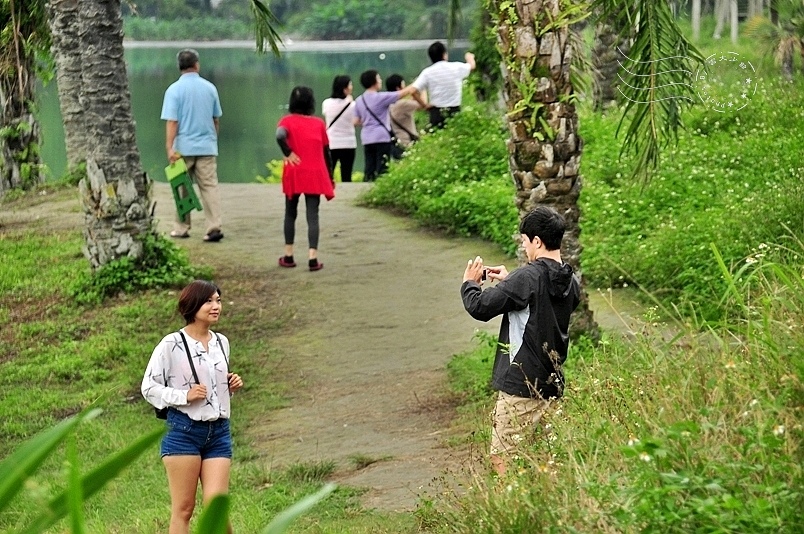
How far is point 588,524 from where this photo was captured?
383cm

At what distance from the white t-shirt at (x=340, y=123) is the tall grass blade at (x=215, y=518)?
44.9 ft

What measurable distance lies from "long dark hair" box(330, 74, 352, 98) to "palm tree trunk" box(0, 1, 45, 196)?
3.61 meters

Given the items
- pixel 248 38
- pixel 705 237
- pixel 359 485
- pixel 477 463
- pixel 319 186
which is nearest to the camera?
pixel 477 463

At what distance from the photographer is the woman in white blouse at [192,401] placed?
5570 mm

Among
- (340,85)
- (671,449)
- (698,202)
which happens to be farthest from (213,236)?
(671,449)

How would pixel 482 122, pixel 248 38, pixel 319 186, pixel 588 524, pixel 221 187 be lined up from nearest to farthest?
pixel 588 524, pixel 319 186, pixel 482 122, pixel 221 187, pixel 248 38

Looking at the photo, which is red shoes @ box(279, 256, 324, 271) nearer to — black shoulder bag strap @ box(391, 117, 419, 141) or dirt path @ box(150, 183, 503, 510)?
dirt path @ box(150, 183, 503, 510)

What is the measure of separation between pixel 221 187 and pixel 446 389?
30.1 feet

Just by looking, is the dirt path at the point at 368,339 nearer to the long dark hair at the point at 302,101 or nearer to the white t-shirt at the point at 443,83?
the long dark hair at the point at 302,101

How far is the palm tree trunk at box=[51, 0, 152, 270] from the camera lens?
1077 cm

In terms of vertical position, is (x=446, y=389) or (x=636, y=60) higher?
(x=636, y=60)

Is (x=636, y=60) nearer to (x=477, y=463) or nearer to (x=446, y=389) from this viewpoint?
(x=446, y=389)

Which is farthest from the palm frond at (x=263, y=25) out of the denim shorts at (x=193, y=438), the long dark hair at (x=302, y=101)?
the denim shorts at (x=193, y=438)

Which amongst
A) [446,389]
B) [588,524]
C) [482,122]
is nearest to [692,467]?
[588,524]
